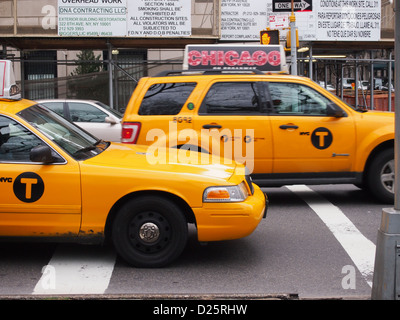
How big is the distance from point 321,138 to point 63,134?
12.6 feet

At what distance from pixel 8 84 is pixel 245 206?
9.54 feet

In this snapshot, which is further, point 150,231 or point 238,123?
point 238,123

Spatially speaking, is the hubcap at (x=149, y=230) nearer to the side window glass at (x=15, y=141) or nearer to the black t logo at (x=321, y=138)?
the side window glass at (x=15, y=141)

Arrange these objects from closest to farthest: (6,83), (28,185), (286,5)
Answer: (28,185)
(6,83)
(286,5)

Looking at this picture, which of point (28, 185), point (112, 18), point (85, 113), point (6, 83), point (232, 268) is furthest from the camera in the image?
point (112, 18)

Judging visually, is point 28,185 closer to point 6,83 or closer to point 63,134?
point 63,134

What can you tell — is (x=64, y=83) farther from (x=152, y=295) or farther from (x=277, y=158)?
(x=152, y=295)

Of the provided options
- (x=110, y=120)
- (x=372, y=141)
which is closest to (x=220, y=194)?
(x=372, y=141)

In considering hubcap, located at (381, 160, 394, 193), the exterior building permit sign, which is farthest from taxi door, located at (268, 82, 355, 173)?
the exterior building permit sign

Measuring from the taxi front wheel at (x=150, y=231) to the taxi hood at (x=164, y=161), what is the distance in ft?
1.15

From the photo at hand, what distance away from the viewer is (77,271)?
5781mm

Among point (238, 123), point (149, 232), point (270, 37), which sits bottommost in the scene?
point (149, 232)

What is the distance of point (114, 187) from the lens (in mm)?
5684
